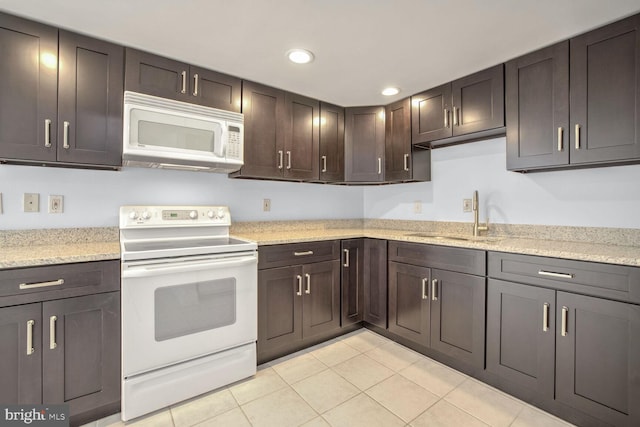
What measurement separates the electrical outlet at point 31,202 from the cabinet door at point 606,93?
3272 millimetres

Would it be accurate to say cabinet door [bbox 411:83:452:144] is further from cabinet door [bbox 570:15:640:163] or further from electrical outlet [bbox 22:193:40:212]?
electrical outlet [bbox 22:193:40:212]

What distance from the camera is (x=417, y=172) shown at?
8.85 feet

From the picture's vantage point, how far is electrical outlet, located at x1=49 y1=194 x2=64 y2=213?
181 centimetres

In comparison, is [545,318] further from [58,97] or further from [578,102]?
[58,97]

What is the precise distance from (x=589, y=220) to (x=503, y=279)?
0.75 meters

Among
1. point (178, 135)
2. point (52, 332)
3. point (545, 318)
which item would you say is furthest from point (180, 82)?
point (545, 318)

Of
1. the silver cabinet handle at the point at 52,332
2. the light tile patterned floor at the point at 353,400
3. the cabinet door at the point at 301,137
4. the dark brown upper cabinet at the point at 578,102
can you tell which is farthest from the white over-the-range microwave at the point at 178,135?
the dark brown upper cabinet at the point at 578,102

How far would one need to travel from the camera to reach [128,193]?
2053 millimetres

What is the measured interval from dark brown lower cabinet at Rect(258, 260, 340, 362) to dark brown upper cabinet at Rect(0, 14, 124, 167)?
1.29 m

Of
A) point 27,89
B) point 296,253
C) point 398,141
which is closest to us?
point 27,89

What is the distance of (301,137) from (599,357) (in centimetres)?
238

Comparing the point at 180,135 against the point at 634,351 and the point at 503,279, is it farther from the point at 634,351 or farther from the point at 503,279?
the point at 634,351

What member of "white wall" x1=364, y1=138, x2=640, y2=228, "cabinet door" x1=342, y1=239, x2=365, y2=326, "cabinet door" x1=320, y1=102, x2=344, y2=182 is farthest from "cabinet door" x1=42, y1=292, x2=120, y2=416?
"white wall" x1=364, y1=138, x2=640, y2=228

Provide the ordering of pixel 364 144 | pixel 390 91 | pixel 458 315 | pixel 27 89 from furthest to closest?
pixel 364 144, pixel 390 91, pixel 458 315, pixel 27 89
